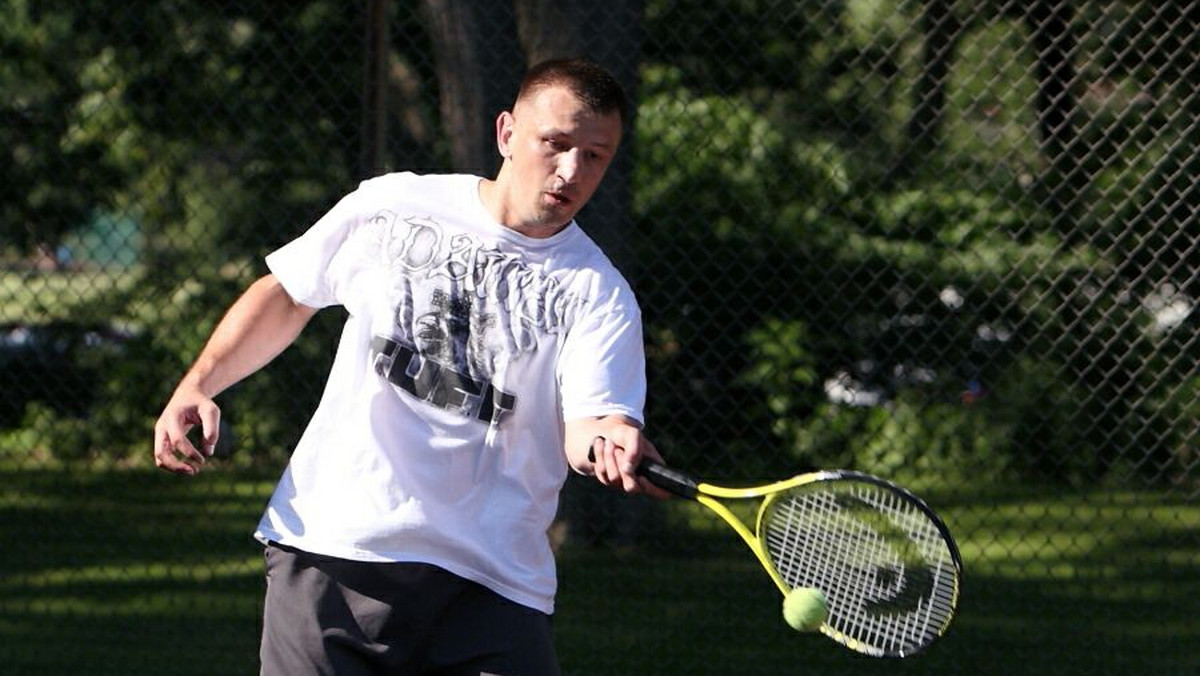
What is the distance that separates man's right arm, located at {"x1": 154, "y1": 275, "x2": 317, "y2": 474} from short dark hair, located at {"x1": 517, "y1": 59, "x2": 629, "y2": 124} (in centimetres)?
52

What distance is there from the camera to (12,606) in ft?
18.3

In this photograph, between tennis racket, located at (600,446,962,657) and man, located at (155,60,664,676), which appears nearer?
man, located at (155,60,664,676)

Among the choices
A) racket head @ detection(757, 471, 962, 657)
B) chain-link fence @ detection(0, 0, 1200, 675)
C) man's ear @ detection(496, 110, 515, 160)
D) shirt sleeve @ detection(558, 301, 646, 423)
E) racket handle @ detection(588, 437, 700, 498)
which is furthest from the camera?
chain-link fence @ detection(0, 0, 1200, 675)

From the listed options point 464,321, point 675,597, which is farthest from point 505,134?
point 675,597

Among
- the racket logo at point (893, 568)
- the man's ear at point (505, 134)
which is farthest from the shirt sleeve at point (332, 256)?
the racket logo at point (893, 568)

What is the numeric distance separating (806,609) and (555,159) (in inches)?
31.4

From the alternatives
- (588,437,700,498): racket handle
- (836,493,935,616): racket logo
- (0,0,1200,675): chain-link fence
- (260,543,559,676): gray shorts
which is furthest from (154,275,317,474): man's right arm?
(0,0,1200,675): chain-link fence

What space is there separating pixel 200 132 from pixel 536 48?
5.07ft

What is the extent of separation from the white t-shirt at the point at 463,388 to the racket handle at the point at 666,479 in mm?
122

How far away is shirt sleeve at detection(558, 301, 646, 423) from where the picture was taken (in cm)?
264

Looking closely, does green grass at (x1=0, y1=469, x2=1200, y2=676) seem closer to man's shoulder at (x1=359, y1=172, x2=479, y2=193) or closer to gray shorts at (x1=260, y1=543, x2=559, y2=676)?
gray shorts at (x1=260, y1=543, x2=559, y2=676)

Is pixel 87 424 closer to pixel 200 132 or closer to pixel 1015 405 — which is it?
pixel 200 132

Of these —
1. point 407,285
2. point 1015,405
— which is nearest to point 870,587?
point 407,285

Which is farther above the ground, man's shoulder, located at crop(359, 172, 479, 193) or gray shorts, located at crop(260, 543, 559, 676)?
man's shoulder, located at crop(359, 172, 479, 193)
